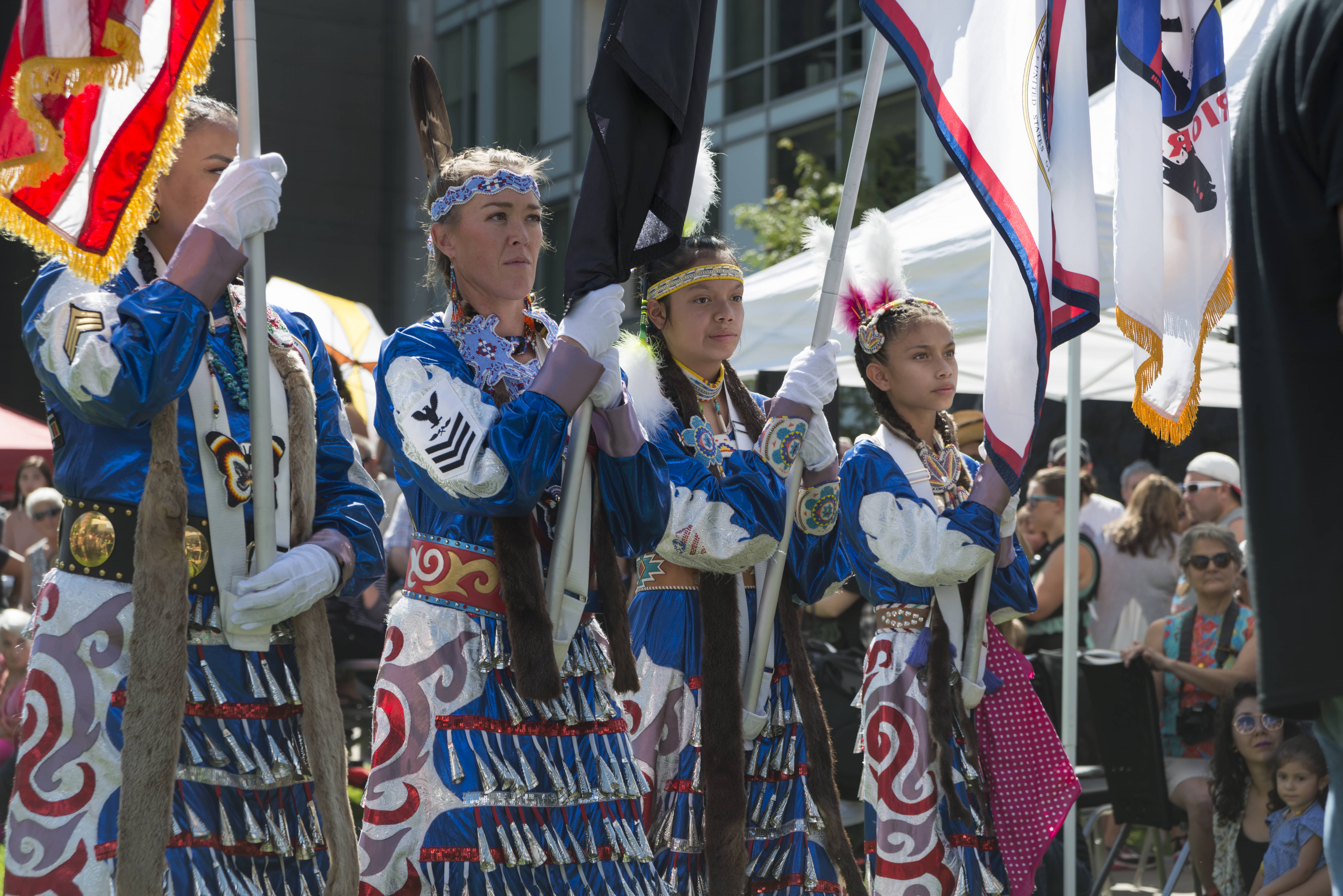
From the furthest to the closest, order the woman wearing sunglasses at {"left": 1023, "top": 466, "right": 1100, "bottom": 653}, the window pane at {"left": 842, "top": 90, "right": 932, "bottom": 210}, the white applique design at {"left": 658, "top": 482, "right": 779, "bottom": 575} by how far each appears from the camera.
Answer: the window pane at {"left": 842, "top": 90, "right": 932, "bottom": 210} → the woman wearing sunglasses at {"left": 1023, "top": 466, "right": 1100, "bottom": 653} → the white applique design at {"left": 658, "top": 482, "right": 779, "bottom": 575}

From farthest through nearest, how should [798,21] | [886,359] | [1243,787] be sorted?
[798,21] < [1243,787] < [886,359]

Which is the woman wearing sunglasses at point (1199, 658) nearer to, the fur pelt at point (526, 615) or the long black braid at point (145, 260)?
the fur pelt at point (526, 615)

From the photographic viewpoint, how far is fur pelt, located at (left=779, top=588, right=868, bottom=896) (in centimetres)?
354

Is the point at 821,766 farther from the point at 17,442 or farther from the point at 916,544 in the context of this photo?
the point at 17,442

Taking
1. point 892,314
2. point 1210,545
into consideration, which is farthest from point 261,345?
point 1210,545

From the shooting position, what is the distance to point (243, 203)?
2.62 m

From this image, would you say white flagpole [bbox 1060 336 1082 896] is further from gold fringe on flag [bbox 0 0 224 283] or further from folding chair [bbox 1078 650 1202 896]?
gold fringe on flag [bbox 0 0 224 283]

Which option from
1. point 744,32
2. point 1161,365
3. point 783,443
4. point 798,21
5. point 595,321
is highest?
point 744,32

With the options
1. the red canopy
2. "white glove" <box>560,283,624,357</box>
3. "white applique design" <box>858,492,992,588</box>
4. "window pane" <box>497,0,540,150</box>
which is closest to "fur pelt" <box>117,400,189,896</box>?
"white glove" <box>560,283,624,357</box>

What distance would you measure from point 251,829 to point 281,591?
1.45ft

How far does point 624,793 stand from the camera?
287cm

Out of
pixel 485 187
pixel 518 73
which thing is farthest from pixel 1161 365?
pixel 518 73

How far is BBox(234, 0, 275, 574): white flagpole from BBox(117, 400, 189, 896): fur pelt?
14cm

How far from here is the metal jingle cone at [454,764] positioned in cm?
272
